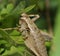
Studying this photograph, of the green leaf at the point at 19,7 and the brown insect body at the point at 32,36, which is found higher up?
the green leaf at the point at 19,7

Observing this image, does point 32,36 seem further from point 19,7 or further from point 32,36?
point 19,7

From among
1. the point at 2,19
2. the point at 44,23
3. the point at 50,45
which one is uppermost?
the point at 2,19

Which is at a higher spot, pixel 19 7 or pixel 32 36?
pixel 19 7

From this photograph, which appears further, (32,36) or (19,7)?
(32,36)

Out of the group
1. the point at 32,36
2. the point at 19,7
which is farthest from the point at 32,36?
the point at 19,7

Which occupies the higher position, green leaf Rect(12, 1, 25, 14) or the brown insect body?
green leaf Rect(12, 1, 25, 14)

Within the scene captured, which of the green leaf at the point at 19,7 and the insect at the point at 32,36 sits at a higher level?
the green leaf at the point at 19,7

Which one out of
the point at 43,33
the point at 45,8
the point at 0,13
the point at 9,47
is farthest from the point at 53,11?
the point at 9,47

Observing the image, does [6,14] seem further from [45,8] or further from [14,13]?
[45,8]
